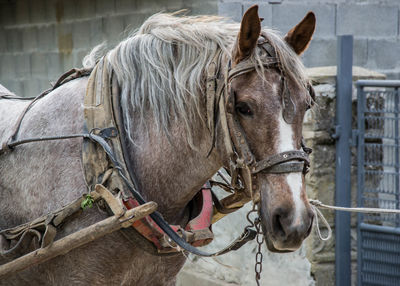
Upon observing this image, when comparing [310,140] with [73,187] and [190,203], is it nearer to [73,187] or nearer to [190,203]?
[190,203]

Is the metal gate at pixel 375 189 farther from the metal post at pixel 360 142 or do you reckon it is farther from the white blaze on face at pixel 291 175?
the white blaze on face at pixel 291 175

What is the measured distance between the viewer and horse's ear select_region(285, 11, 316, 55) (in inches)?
87.7

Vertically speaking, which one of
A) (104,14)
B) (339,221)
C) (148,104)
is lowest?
(339,221)

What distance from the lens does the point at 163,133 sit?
2311mm

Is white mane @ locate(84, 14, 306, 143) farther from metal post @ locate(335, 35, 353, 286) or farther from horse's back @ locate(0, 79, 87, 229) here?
metal post @ locate(335, 35, 353, 286)

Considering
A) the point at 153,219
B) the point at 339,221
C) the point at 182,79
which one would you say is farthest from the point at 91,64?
the point at 339,221

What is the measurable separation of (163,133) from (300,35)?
602 mm

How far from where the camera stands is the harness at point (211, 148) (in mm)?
2104

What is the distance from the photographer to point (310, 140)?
390cm

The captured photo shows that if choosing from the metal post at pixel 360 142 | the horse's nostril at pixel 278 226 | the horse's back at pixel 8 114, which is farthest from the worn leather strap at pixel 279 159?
the metal post at pixel 360 142

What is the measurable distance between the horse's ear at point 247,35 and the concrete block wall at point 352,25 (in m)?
2.46

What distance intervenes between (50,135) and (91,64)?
0.51 m

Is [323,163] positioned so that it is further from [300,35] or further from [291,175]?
[291,175]

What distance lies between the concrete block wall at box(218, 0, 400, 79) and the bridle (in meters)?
2.46
